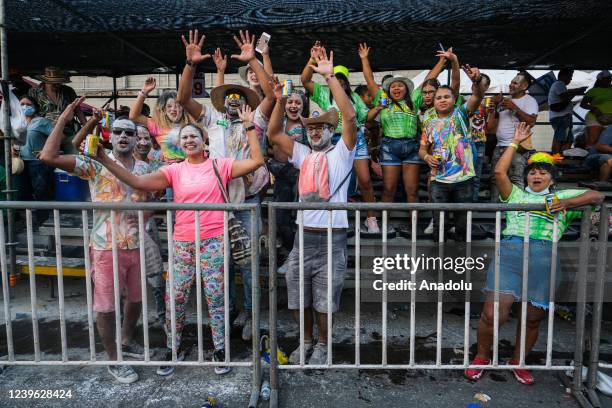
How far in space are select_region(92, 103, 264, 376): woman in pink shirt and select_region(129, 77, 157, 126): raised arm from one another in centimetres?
142

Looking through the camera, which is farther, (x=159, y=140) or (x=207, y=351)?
(x=159, y=140)

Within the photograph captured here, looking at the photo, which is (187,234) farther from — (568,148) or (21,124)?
(568,148)

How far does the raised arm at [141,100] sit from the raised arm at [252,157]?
159cm

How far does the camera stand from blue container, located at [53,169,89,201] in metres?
6.03

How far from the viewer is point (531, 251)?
3.31 meters

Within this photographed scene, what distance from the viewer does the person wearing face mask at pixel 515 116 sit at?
5609 millimetres

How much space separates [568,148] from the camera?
8164 mm

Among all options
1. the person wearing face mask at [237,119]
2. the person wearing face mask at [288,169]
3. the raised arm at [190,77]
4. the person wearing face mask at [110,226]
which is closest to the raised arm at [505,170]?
the person wearing face mask at [288,169]

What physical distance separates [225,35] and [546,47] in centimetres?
491

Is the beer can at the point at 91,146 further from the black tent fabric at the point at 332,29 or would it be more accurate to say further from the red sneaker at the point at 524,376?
the red sneaker at the point at 524,376

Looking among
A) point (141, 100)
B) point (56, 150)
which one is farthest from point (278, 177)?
point (56, 150)

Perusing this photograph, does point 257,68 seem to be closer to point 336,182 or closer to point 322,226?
point 336,182

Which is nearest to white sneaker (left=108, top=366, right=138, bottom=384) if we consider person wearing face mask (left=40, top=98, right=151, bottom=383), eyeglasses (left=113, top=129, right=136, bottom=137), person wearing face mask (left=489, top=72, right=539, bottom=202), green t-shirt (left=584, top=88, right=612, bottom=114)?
person wearing face mask (left=40, top=98, right=151, bottom=383)

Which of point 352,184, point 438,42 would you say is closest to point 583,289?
point 352,184
